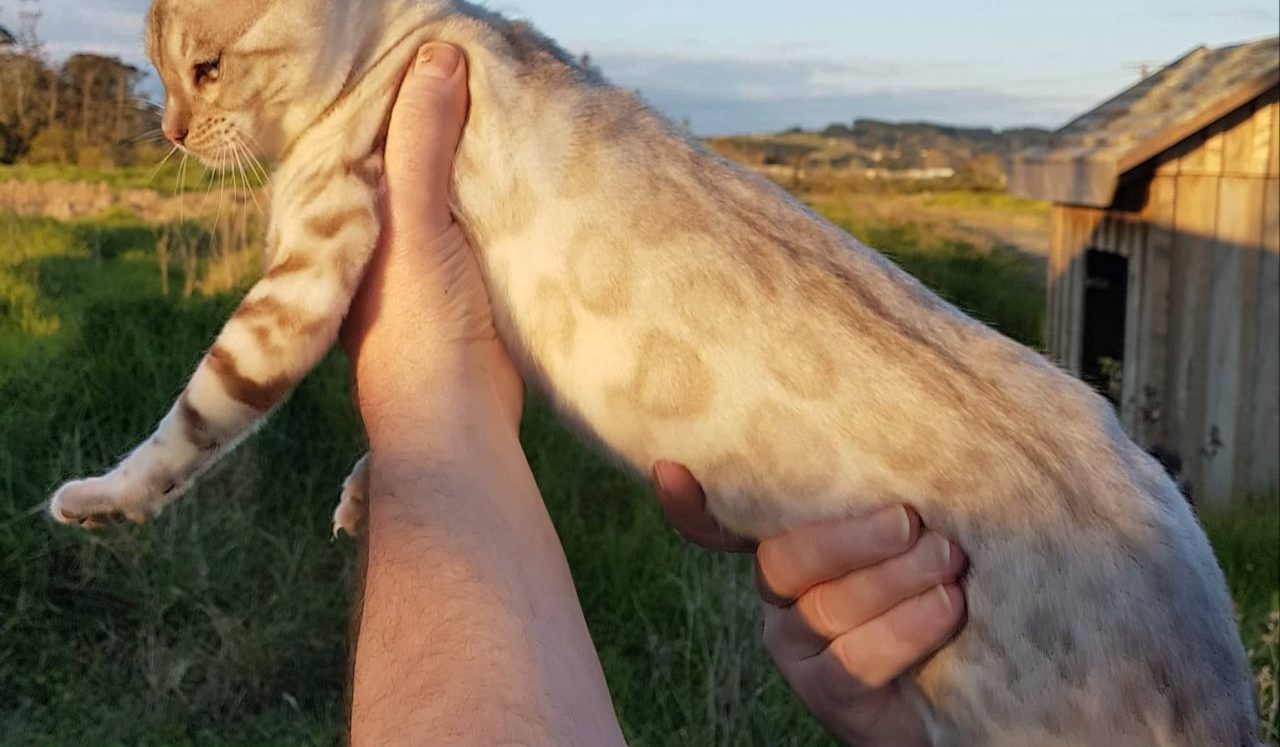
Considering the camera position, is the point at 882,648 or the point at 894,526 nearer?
the point at 894,526

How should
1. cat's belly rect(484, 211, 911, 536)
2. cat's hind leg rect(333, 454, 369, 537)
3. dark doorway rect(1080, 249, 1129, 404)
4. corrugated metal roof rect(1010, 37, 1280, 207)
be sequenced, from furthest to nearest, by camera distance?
1. dark doorway rect(1080, 249, 1129, 404)
2. corrugated metal roof rect(1010, 37, 1280, 207)
3. cat's hind leg rect(333, 454, 369, 537)
4. cat's belly rect(484, 211, 911, 536)

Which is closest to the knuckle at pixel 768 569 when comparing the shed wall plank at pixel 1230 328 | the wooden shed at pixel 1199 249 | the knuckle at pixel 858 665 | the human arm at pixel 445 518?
the knuckle at pixel 858 665

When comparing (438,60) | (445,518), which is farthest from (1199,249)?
(445,518)

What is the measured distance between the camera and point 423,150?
236cm

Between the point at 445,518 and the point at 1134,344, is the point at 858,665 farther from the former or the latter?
the point at 1134,344

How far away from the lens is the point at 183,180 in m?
2.71

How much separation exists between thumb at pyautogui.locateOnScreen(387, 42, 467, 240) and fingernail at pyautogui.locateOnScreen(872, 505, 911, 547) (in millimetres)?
1106

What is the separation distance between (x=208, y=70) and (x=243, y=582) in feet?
9.28

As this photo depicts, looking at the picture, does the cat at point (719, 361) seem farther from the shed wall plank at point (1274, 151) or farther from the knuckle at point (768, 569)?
the shed wall plank at point (1274, 151)

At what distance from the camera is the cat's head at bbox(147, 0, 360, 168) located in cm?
250

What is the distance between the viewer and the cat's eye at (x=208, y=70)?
2.50 m

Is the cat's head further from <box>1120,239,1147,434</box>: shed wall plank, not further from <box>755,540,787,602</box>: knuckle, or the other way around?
<box>1120,239,1147,434</box>: shed wall plank

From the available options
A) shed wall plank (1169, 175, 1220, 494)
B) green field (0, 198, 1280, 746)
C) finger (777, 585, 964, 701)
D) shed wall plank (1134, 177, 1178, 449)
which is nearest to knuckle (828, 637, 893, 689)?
finger (777, 585, 964, 701)

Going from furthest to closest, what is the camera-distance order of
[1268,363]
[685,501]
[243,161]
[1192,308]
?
1. [1192,308]
2. [1268,363]
3. [243,161]
4. [685,501]
